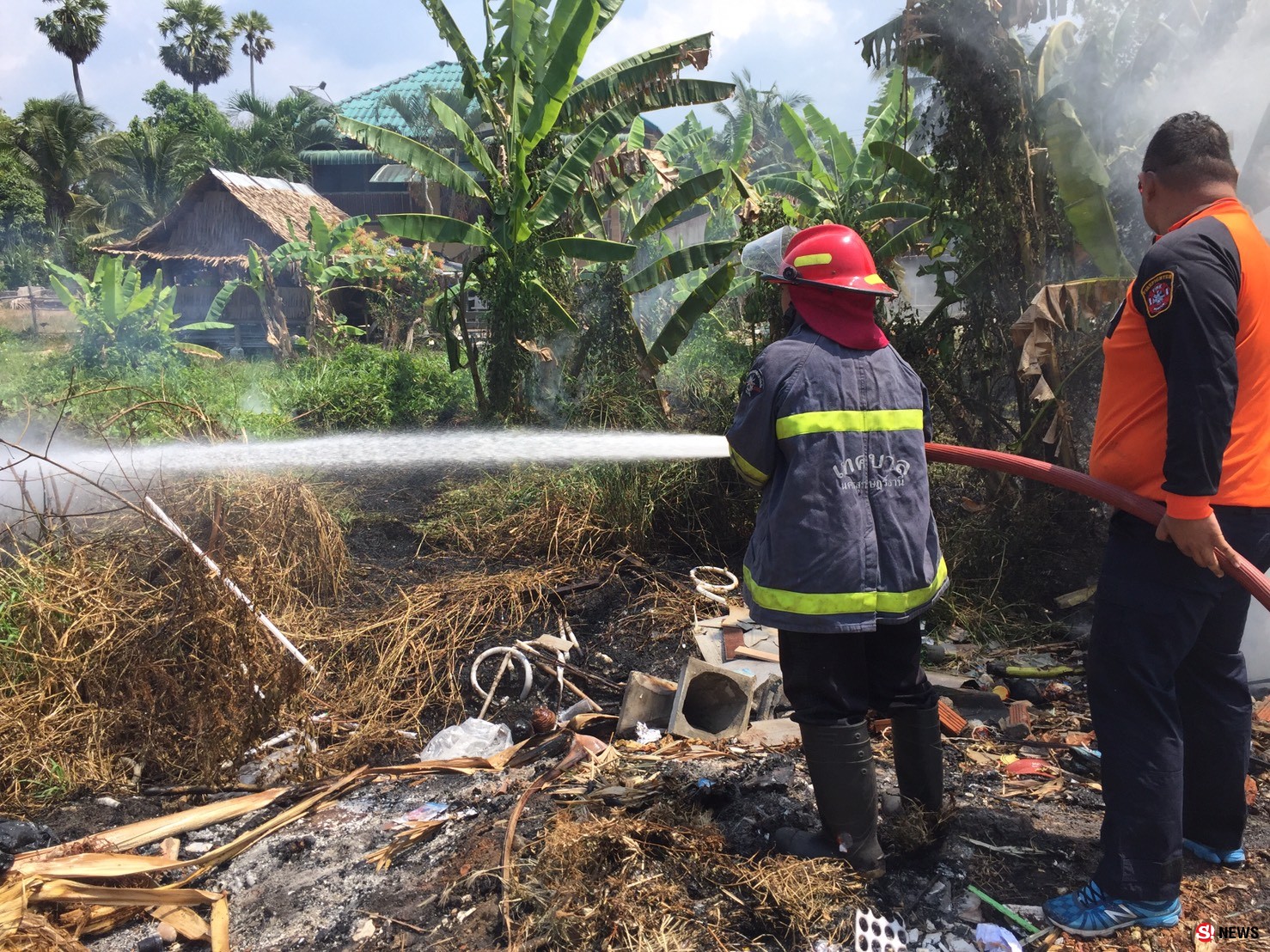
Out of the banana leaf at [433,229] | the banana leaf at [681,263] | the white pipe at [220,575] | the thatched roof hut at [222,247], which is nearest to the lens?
the white pipe at [220,575]

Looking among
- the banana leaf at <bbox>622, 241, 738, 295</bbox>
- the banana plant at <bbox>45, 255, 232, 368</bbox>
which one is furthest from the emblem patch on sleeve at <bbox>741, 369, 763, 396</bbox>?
the banana plant at <bbox>45, 255, 232, 368</bbox>

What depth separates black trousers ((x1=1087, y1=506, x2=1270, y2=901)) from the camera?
2436 mm

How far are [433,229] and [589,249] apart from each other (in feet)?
5.32

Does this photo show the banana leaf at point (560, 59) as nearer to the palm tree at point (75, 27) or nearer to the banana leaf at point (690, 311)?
the banana leaf at point (690, 311)

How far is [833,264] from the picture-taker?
2641 millimetres

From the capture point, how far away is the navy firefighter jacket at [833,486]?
99.2 inches

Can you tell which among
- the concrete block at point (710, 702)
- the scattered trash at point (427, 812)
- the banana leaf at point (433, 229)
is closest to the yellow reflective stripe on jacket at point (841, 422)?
the concrete block at point (710, 702)

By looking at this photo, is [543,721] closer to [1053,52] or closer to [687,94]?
[1053,52]

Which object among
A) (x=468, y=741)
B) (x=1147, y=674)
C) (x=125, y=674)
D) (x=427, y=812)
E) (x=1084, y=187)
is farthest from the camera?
(x=1084, y=187)

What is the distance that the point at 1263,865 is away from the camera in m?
2.82

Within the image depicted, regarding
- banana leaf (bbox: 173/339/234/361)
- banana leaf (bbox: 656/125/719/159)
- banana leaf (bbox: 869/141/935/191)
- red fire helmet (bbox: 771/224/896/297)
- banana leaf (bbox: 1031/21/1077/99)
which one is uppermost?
banana leaf (bbox: 656/125/719/159)

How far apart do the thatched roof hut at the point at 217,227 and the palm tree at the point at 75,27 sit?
2731cm

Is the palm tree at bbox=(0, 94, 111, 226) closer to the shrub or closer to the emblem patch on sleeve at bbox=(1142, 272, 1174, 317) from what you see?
the shrub

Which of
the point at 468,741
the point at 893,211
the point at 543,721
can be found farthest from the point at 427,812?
the point at 893,211
